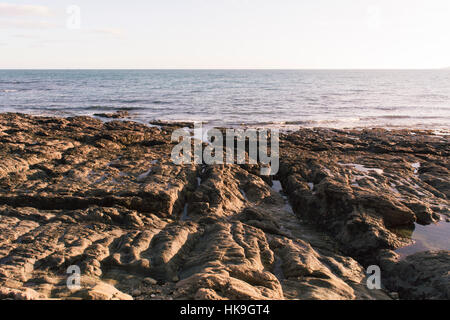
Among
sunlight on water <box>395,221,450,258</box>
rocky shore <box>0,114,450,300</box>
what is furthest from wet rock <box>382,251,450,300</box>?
sunlight on water <box>395,221,450,258</box>

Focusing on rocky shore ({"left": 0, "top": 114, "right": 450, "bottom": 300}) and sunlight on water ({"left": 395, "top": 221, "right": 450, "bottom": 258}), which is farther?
sunlight on water ({"left": 395, "top": 221, "right": 450, "bottom": 258})

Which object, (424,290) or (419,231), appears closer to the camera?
(424,290)

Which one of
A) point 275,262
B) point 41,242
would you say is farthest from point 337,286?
point 41,242

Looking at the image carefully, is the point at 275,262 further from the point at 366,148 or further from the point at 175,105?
the point at 175,105

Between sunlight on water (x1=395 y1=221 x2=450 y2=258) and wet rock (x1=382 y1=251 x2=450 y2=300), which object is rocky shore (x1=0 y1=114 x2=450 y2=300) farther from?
sunlight on water (x1=395 y1=221 x2=450 y2=258)

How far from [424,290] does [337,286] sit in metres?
1.82

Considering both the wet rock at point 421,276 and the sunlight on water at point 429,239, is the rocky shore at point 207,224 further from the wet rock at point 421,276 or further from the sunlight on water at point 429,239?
the sunlight on water at point 429,239

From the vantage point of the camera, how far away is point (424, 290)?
19.3 ft

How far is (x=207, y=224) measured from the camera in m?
8.14

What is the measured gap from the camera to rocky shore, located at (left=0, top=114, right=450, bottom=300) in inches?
214

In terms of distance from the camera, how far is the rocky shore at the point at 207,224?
17.8 ft

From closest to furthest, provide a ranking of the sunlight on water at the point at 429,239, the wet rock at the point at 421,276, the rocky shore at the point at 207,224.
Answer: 1. the rocky shore at the point at 207,224
2. the wet rock at the point at 421,276
3. the sunlight on water at the point at 429,239

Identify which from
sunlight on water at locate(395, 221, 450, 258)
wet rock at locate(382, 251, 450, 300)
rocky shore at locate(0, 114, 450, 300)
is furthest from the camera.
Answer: sunlight on water at locate(395, 221, 450, 258)

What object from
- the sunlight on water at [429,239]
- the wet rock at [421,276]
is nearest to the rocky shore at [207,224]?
the wet rock at [421,276]
